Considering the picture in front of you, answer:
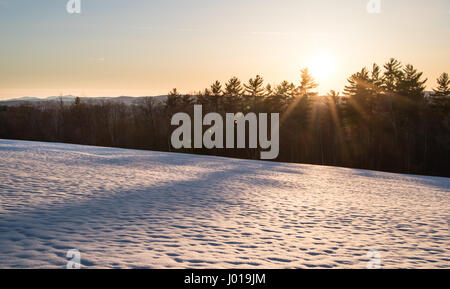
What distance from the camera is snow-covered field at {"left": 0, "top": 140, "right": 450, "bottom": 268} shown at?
5148 millimetres

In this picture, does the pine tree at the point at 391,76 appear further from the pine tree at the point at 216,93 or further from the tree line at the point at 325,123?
the pine tree at the point at 216,93

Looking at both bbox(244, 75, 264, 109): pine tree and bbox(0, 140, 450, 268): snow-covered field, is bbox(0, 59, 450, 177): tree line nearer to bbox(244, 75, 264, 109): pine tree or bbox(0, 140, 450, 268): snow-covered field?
bbox(244, 75, 264, 109): pine tree

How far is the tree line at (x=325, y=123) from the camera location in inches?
1679

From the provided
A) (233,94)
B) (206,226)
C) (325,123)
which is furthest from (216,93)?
(206,226)

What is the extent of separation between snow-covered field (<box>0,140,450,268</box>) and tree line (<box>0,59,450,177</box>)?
34.4 metres

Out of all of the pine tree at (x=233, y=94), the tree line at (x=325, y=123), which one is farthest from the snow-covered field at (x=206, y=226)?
the pine tree at (x=233, y=94)

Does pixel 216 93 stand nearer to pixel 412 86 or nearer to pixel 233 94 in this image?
pixel 233 94

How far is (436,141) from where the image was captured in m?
41.8

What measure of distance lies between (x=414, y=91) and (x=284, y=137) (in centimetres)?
1720

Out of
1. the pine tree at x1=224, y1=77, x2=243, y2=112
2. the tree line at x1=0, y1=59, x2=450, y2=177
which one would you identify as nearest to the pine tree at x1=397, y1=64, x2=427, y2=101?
the tree line at x1=0, y1=59, x2=450, y2=177

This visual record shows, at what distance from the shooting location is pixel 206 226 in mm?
7090

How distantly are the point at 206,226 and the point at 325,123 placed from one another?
45.5 metres

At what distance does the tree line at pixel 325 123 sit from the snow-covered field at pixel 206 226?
34.4 metres
